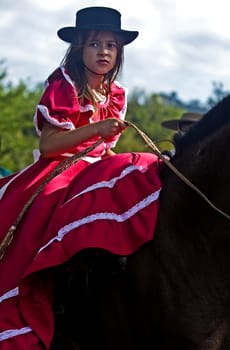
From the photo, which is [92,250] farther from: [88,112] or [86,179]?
[88,112]

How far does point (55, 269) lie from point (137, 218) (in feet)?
1.53

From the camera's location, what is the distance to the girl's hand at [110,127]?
3709 mm

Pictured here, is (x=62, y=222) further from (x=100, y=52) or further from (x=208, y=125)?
(x=100, y=52)

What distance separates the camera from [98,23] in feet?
13.4

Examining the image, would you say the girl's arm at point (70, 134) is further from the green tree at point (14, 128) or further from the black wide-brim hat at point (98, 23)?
the green tree at point (14, 128)

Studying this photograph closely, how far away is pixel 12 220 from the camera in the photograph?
3.95 metres

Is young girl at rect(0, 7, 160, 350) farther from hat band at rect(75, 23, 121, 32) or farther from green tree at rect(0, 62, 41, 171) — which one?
green tree at rect(0, 62, 41, 171)

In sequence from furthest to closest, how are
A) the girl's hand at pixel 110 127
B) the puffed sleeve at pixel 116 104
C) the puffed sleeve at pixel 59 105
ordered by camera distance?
the puffed sleeve at pixel 116 104, the puffed sleeve at pixel 59 105, the girl's hand at pixel 110 127

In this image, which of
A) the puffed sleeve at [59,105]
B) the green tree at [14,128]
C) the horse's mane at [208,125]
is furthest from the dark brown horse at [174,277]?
the green tree at [14,128]

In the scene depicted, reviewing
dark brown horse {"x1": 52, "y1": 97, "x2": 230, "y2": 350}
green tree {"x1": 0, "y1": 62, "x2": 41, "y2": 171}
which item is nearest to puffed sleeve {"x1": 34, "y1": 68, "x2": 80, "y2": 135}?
dark brown horse {"x1": 52, "y1": 97, "x2": 230, "y2": 350}

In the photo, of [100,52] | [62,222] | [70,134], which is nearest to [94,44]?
[100,52]

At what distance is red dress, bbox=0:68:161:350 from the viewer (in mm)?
3525

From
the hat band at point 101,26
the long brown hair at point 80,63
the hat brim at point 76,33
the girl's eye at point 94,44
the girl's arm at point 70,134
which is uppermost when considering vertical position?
the hat band at point 101,26

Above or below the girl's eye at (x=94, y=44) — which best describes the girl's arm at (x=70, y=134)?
below
